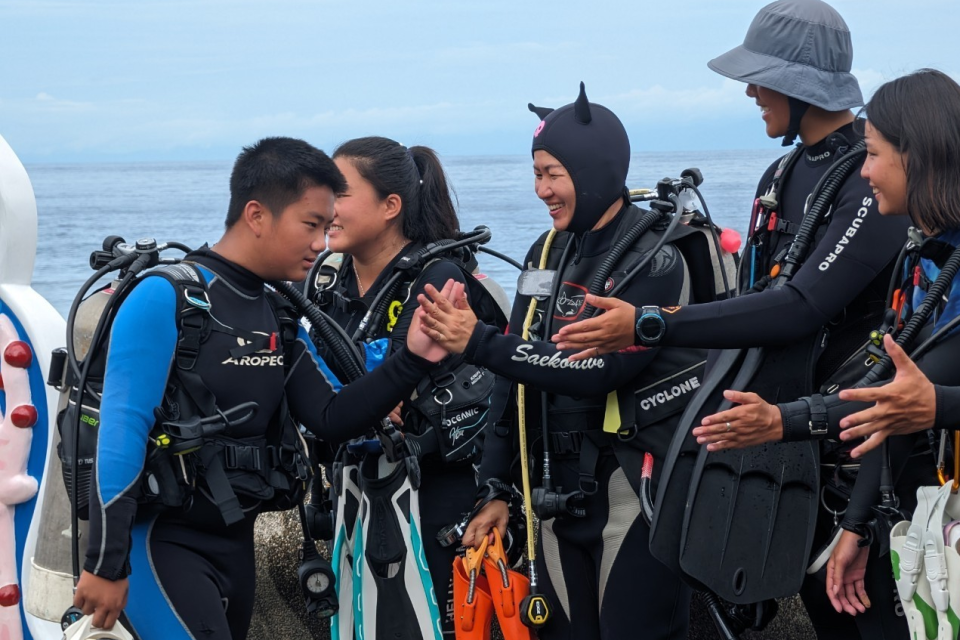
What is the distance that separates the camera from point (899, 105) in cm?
250

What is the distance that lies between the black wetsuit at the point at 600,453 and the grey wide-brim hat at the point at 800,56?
508 millimetres

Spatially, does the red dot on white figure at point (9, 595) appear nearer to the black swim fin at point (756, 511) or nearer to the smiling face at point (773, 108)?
the black swim fin at point (756, 511)

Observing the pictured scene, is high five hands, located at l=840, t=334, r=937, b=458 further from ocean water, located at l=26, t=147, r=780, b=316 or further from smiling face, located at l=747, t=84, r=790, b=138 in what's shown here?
ocean water, located at l=26, t=147, r=780, b=316

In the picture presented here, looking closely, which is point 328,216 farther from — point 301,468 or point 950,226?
point 950,226

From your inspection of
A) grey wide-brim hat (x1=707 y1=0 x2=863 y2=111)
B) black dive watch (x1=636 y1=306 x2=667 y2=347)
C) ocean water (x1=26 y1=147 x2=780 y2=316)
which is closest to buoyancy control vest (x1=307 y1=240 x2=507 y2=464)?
black dive watch (x1=636 y1=306 x2=667 y2=347)

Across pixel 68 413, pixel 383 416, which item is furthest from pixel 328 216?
pixel 68 413

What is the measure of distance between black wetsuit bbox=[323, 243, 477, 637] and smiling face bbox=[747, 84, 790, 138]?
113 centimetres

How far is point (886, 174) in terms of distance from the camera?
8.17 ft

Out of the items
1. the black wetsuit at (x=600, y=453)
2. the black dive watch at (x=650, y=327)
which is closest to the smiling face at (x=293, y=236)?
the black wetsuit at (x=600, y=453)

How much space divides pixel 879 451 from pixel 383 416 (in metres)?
1.31

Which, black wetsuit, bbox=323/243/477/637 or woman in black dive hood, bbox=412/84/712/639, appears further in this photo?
black wetsuit, bbox=323/243/477/637

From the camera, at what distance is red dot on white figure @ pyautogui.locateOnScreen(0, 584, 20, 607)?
12.4 ft

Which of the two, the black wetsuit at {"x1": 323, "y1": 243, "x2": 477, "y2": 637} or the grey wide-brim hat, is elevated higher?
the grey wide-brim hat

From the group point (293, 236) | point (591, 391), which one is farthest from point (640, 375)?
point (293, 236)
